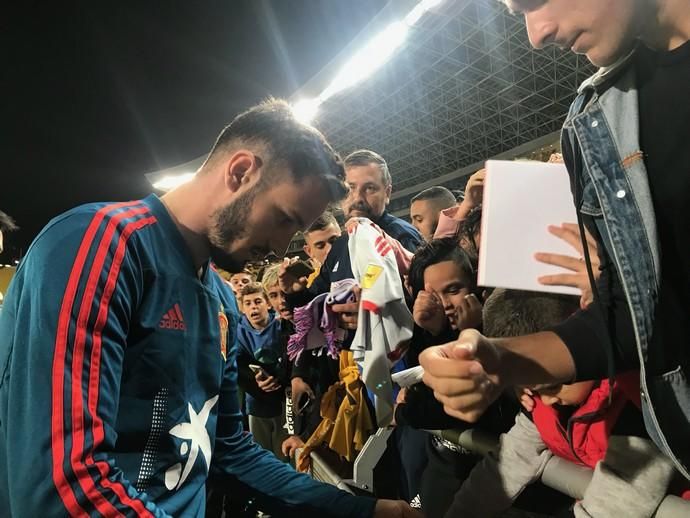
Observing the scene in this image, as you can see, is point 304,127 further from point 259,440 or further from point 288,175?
point 259,440

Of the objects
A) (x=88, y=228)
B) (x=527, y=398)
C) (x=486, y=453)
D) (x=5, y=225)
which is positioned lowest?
(x=486, y=453)

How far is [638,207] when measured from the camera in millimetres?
782

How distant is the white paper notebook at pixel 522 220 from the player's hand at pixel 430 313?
0.70 meters

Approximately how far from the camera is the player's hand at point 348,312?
78.6 inches

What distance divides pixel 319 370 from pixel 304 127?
1.80 metres

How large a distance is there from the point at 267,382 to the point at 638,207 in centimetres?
301

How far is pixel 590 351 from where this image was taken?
836 millimetres

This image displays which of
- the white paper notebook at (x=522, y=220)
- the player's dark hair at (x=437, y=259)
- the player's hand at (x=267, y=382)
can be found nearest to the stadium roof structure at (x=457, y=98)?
the player's hand at (x=267, y=382)

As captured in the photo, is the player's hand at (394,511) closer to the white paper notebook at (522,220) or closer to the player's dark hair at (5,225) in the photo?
the white paper notebook at (522,220)

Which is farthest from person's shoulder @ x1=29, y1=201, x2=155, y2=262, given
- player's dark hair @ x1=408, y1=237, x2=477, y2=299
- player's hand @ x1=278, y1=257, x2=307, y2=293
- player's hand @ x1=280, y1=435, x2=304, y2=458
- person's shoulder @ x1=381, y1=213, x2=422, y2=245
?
player's hand @ x1=280, y1=435, x2=304, y2=458

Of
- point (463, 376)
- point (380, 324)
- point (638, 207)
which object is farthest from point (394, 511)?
point (638, 207)

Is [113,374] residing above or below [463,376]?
above

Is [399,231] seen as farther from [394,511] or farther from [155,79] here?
[155,79]

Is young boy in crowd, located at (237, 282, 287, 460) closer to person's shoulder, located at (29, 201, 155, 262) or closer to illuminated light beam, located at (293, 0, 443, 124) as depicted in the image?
person's shoulder, located at (29, 201, 155, 262)
